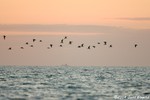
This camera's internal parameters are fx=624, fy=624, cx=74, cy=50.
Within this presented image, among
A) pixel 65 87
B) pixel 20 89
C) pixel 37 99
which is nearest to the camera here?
pixel 37 99

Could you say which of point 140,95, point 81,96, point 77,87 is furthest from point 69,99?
point 77,87

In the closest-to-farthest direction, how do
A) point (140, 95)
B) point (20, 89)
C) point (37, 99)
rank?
1. point (37, 99)
2. point (140, 95)
3. point (20, 89)

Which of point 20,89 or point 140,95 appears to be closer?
point 140,95

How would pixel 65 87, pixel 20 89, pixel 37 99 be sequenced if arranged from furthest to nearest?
pixel 65 87, pixel 20 89, pixel 37 99

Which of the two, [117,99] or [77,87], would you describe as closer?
[117,99]

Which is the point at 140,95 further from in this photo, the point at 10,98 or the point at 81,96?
the point at 10,98

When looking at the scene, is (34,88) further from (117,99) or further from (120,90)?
(117,99)

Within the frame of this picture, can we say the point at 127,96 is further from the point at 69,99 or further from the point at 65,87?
the point at 65,87

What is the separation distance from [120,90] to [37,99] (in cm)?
1304

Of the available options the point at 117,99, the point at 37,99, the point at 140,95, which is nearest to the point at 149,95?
the point at 140,95

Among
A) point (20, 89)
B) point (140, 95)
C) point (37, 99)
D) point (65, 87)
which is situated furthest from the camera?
point (65, 87)

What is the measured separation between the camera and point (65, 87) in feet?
232

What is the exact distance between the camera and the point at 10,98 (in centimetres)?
5706

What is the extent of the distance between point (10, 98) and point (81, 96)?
275 inches
